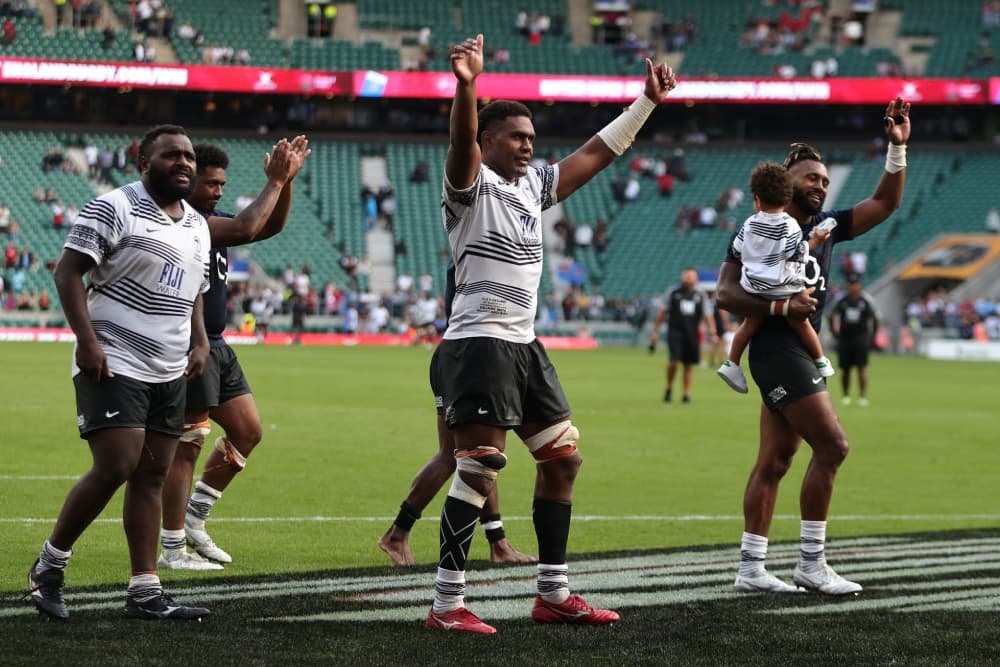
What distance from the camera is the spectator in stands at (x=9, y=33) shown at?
52.9 meters

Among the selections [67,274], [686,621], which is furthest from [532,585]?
[67,274]

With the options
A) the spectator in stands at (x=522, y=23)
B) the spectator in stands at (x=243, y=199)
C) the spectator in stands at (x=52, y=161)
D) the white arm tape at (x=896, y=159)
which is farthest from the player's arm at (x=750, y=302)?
the spectator in stands at (x=522, y=23)

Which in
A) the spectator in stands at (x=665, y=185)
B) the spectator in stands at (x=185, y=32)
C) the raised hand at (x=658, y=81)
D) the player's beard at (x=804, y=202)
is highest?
the spectator in stands at (x=185, y=32)

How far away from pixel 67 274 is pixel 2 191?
4682 cm

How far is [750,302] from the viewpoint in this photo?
783cm

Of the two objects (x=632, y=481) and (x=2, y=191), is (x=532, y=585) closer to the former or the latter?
(x=632, y=481)

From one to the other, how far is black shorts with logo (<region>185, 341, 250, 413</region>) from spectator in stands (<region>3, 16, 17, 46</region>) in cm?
4782

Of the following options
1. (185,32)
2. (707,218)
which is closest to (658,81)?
(707,218)

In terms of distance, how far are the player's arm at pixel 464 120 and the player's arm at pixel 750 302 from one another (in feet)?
6.64

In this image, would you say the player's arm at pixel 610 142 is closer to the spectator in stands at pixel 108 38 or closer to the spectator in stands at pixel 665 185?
the spectator in stands at pixel 665 185

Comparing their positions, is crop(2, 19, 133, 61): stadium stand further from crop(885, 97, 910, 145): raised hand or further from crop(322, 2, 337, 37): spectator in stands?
crop(885, 97, 910, 145): raised hand

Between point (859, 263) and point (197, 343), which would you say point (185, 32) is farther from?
point (197, 343)

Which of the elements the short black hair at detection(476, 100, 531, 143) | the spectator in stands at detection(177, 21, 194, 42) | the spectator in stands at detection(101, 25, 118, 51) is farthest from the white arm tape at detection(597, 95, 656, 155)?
the spectator in stands at detection(177, 21, 194, 42)

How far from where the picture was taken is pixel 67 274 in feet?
20.8
